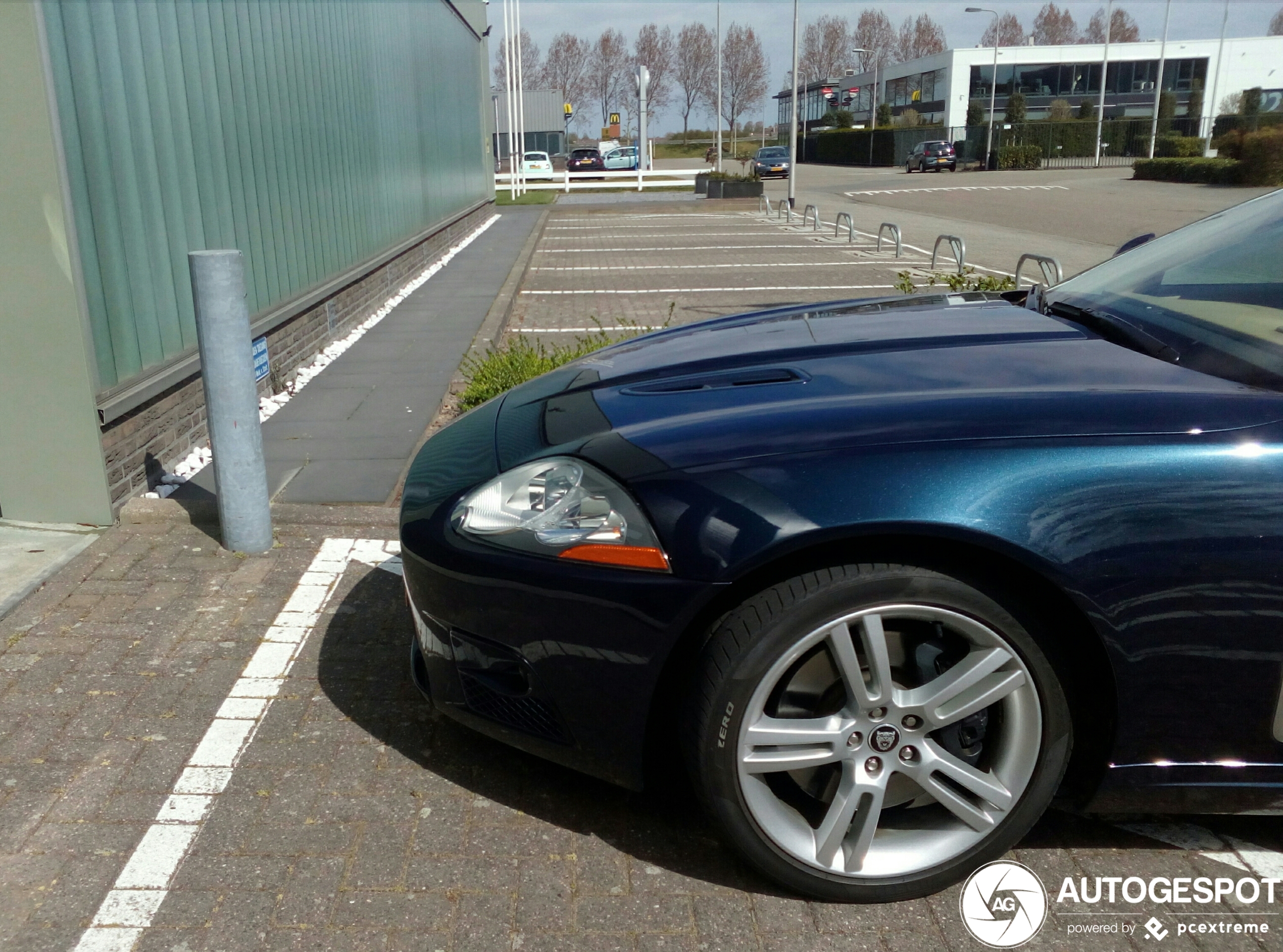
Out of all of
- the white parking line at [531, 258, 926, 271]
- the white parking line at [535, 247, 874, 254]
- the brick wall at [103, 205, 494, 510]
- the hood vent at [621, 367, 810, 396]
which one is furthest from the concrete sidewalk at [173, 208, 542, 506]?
the white parking line at [535, 247, 874, 254]

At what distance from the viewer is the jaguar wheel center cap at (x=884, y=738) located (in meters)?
2.33

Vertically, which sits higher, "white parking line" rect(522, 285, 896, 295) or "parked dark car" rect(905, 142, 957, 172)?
"parked dark car" rect(905, 142, 957, 172)

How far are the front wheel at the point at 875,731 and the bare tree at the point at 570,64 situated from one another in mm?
88618

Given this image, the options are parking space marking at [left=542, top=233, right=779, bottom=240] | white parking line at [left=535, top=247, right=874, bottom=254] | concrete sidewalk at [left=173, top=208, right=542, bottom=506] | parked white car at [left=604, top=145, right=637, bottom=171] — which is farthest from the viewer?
parked white car at [left=604, top=145, right=637, bottom=171]

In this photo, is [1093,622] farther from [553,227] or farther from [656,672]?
[553,227]

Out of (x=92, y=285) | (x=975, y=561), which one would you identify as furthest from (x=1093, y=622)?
(x=92, y=285)

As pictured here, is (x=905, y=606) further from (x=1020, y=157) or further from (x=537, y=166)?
(x=1020, y=157)

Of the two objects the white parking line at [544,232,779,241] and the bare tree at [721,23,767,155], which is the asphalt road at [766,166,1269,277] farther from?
the bare tree at [721,23,767,155]

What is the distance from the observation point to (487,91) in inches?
1099

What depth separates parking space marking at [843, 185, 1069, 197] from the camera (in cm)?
3759

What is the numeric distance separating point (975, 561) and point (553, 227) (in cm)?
2314

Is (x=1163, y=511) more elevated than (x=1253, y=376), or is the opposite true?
(x=1253, y=376)

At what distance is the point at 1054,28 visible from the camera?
122438mm

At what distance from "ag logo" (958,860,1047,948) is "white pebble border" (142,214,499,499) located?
3277 mm
